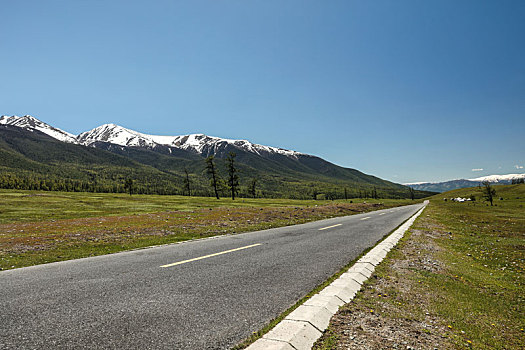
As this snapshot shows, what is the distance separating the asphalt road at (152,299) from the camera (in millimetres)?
4398

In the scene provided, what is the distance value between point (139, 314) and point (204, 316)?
136 centimetres

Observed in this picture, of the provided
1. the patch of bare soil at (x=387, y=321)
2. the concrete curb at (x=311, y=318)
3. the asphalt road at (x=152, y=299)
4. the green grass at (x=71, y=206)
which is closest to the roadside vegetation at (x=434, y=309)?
the patch of bare soil at (x=387, y=321)

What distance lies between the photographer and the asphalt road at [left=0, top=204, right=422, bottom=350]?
4.40m

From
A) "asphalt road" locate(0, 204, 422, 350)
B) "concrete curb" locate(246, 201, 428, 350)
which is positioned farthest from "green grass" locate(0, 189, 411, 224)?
"concrete curb" locate(246, 201, 428, 350)

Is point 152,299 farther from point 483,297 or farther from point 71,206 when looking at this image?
point 71,206

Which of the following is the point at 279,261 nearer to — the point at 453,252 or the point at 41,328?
the point at 41,328

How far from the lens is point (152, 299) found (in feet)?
19.8

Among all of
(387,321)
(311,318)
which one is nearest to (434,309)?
(387,321)

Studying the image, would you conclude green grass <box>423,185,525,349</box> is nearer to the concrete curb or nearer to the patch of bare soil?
the patch of bare soil

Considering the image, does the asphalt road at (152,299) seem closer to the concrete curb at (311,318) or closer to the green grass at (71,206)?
the concrete curb at (311,318)

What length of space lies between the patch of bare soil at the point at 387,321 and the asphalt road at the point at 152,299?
135 centimetres

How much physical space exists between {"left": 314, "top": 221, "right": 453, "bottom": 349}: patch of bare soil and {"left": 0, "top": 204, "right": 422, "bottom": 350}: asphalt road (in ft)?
4.42

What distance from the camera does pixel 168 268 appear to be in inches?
345

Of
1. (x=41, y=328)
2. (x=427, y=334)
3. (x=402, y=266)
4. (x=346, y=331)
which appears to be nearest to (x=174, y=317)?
(x=41, y=328)
